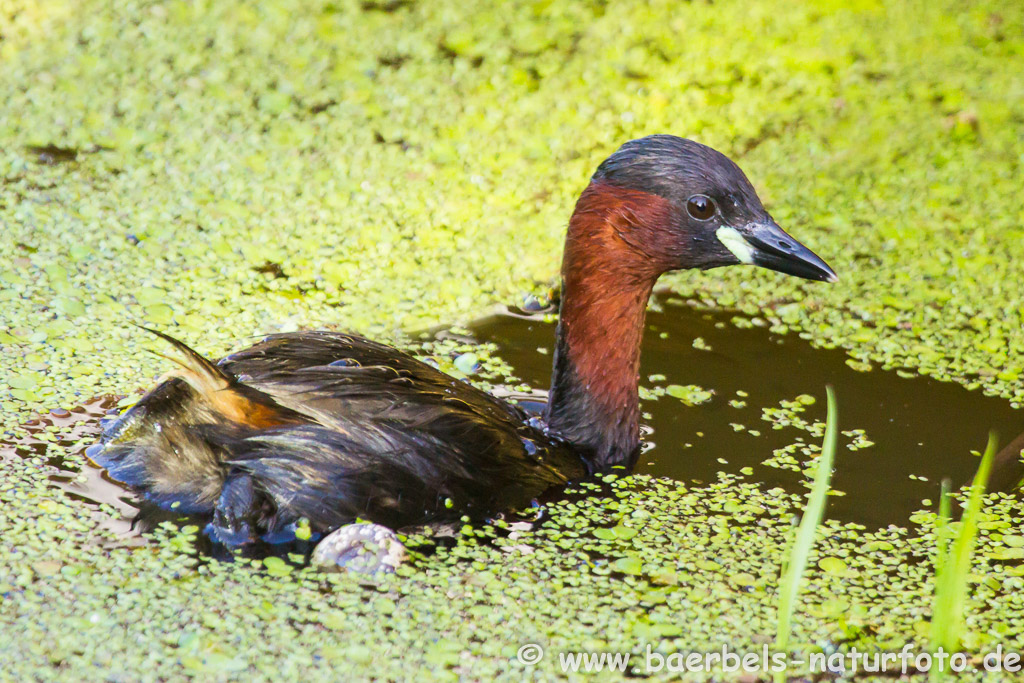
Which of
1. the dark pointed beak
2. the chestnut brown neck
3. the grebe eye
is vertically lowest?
the chestnut brown neck

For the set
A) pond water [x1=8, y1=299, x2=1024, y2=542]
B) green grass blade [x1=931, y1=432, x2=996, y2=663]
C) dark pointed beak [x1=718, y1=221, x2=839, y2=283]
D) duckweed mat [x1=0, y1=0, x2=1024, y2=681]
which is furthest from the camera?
pond water [x1=8, y1=299, x2=1024, y2=542]

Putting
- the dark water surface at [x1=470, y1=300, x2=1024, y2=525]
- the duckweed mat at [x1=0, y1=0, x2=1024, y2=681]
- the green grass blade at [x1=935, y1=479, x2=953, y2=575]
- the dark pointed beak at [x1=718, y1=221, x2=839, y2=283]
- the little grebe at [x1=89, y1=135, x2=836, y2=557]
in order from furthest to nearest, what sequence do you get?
the dark water surface at [x1=470, y1=300, x2=1024, y2=525] < the dark pointed beak at [x1=718, y1=221, x2=839, y2=283] < the little grebe at [x1=89, y1=135, x2=836, y2=557] < the duckweed mat at [x1=0, y1=0, x2=1024, y2=681] < the green grass blade at [x1=935, y1=479, x2=953, y2=575]

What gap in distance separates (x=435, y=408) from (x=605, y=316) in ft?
2.17

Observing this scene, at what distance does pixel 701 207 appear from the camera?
12.4 ft

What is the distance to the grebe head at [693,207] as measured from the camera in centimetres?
374

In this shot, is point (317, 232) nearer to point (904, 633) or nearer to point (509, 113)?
point (509, 113)

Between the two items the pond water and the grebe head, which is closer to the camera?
the grebe head

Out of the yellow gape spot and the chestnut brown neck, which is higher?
the yellow gape spot

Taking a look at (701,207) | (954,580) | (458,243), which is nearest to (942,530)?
(954,580)

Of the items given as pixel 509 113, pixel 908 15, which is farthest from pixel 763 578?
pixel 908 15

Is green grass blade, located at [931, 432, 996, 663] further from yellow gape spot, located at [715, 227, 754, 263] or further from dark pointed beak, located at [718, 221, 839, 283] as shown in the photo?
yellow gape spot, located at [715, 227, 754, 263]

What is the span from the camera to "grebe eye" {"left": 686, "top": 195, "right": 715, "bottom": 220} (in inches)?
148

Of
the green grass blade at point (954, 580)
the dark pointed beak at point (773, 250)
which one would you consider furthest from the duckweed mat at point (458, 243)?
the dark pointed beak at point (773, 250)

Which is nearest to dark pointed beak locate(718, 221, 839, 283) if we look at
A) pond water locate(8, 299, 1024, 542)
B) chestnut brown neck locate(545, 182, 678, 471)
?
chestnut brown neck locate(545, 182, 678, 471)
